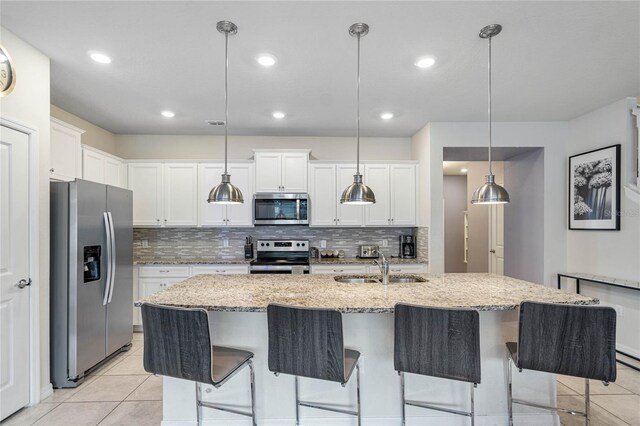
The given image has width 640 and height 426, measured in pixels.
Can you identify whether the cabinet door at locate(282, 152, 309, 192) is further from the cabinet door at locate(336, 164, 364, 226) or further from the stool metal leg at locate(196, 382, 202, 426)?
the stool metal leg at locate(196, 382, 202, 426)

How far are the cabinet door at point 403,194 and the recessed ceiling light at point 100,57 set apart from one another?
3.39 meters

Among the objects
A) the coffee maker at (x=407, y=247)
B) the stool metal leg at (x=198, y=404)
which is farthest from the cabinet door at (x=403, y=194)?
the stool metal leg at (x=198, y=404)

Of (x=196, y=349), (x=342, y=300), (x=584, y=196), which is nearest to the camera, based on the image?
(x=196, y=349)

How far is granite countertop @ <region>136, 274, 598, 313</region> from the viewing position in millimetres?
1949

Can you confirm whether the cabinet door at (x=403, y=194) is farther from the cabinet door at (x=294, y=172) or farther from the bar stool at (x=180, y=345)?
the bar stool at (x=180, y=345)

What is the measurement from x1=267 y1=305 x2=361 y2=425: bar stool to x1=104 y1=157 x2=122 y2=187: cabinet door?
11.2 feet

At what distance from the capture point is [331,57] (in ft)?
8.66

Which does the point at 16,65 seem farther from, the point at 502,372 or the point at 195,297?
the point at 502,372

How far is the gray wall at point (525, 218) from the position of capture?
4398mm

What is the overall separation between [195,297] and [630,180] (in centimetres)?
430

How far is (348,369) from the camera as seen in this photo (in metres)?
→ 1.86

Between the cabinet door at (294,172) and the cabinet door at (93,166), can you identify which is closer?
the cabinet door at (93,166)

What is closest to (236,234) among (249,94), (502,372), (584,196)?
(249,94)

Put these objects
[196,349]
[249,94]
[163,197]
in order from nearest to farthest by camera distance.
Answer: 1. [196,349]
2. [249,94]
3. [163,197]
